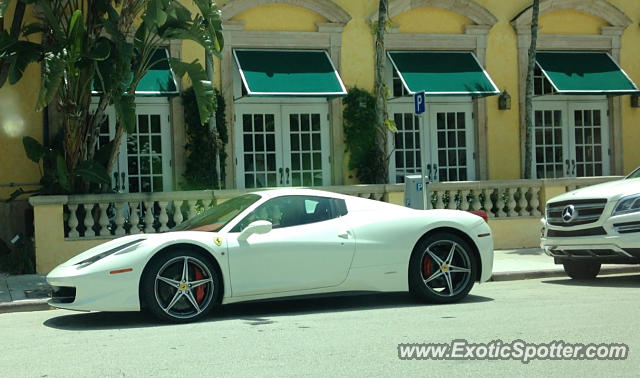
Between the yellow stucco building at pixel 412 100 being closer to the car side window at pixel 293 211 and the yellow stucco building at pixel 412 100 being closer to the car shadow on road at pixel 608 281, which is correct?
the car shadow on road at pixel 608 281

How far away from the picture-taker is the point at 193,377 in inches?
236

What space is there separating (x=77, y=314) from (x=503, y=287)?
526 cm

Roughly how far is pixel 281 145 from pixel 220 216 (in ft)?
26.1

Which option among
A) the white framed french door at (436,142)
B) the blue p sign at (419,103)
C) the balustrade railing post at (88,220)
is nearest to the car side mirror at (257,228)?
the blue p sign at (419,103)

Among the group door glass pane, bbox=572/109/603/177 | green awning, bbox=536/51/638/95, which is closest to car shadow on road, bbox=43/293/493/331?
green awning, bbox=536/51/638/95

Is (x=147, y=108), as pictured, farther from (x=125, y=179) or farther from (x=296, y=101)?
(x=296, y=101)

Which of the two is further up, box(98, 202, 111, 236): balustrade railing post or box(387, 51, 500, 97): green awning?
box(387, 51, 500, 97): green awning

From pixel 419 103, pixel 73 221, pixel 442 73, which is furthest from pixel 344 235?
pixel 442 73

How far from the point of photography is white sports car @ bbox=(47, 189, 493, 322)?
8.22 meters

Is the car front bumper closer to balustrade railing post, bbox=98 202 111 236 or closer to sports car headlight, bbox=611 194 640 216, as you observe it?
sports car headlight, bbox=611 194 640 216

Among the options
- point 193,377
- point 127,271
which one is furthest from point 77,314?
point 193,377

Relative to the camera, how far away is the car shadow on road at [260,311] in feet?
28.0

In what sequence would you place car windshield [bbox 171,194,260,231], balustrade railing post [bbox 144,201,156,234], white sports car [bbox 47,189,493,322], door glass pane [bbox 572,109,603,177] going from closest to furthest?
white sports car [bbox 47,189,493,322]
car windshield [bbox 171,194,260,231]
balustrade railing post [bbox 144,201,156,234]
door glass pane [bbox 572,109,603,177]

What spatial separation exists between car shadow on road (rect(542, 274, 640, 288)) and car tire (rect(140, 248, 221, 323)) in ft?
16.6
